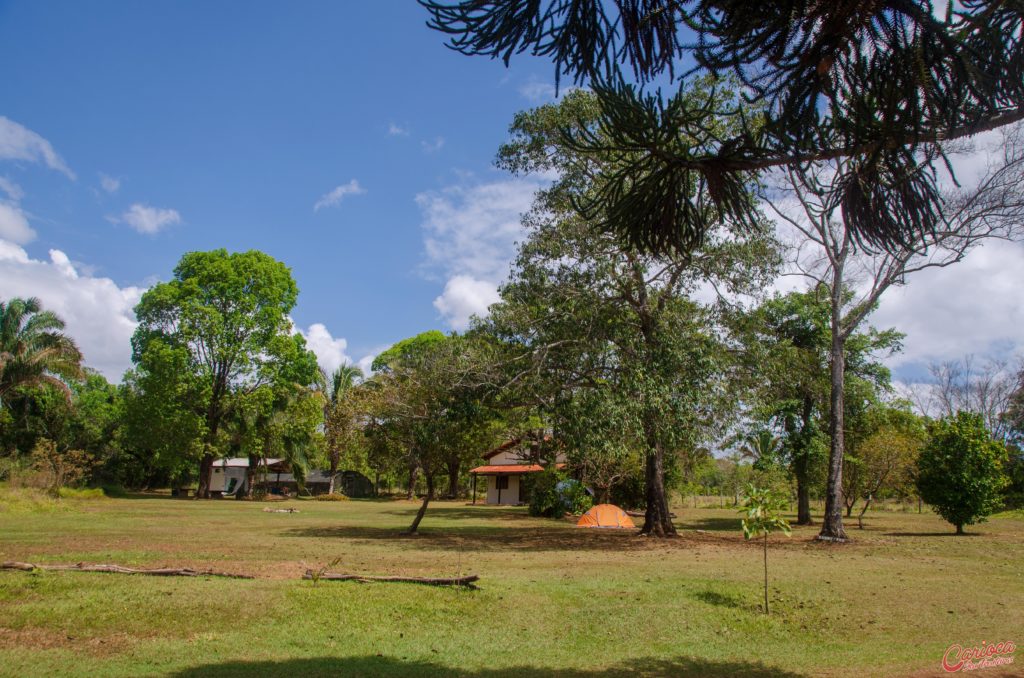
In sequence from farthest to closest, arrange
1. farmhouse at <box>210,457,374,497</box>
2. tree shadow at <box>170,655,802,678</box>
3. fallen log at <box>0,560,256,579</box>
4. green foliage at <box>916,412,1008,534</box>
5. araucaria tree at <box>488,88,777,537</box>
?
farmhouse at <box>210,457,374,497</box> < green foliage at <box>916,412,1008,534</box> < araucaria tree at <box>488,88,777,537</box> < fallen log at <box>0,560,256,579</box> < tree shadow at <box>170,655,802,678</box>

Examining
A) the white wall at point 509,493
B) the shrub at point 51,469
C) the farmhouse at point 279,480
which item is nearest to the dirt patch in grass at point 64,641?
the shrub at point 51,469

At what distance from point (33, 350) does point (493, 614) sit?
30027 millimetres

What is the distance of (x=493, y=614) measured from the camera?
29.5 ft

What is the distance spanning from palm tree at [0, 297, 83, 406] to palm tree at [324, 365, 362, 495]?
15.9 m

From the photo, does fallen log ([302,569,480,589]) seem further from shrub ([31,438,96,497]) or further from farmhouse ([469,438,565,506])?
farmhouse ([469,438,565,506])

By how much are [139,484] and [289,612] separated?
176 feet

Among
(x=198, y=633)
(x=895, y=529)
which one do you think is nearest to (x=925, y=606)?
(x=198, y=633)

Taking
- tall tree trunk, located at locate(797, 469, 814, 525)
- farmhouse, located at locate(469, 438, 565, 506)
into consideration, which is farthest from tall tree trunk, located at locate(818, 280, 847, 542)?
farmhouse, located at locate(469, 438, 565, 506)

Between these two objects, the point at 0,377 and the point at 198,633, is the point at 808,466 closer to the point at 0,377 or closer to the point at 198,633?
the point at 198,633

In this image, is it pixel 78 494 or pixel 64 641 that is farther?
pixel 78 494

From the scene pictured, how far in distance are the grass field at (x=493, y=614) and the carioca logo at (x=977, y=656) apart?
0.21m

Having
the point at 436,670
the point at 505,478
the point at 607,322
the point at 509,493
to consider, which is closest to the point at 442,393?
the point at 607,322

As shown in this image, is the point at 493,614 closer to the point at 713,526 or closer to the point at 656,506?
the point at 656,506

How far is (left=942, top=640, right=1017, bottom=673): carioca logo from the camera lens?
6914mm
